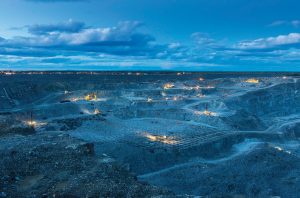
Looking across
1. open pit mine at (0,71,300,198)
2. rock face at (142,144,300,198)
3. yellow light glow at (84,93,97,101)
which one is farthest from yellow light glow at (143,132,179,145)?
yellow light glow at (84,93,97,101)

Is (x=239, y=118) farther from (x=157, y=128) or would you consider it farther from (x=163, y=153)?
(x=163, y=153)

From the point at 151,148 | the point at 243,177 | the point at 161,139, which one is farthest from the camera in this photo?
the point at 161,139

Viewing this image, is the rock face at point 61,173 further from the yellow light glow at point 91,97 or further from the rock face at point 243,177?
the yellow light glow at point 91,97

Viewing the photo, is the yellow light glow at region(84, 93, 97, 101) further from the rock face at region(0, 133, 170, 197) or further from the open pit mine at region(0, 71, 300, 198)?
the rock face at region(0, 133, 170, 197)

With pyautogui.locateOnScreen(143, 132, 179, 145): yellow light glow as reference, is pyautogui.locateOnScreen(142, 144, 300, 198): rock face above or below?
below

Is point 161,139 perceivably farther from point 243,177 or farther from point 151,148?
point 243,177

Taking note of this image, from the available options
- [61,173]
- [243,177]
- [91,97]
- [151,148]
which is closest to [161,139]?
[151,148]
